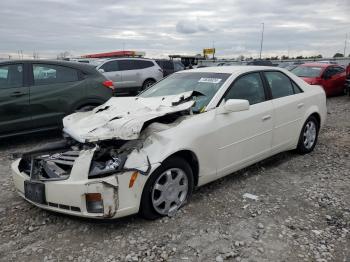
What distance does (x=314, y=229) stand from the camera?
11.7ft

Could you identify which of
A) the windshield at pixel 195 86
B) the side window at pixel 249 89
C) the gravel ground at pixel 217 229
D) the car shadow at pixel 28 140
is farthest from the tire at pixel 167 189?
the car shadow at pixel 28 140

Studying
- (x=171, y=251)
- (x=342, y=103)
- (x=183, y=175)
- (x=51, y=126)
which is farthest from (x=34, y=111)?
(x=342, y=103)

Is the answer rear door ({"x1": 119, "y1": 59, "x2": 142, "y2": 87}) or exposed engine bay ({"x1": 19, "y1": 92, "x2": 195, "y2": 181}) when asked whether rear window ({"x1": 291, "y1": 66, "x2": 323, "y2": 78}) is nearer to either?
rear door ({"x1": 119, "y1": 59, "x2": 142, "y2": 87})

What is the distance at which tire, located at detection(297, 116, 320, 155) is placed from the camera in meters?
Answer: 5.77

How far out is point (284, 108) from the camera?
518 centimetres

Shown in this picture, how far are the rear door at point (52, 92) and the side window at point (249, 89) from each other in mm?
3469

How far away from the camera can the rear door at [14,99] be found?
621 centimetres

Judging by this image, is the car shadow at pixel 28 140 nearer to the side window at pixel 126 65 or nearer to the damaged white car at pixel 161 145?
the damaged white car at pixel 161 145

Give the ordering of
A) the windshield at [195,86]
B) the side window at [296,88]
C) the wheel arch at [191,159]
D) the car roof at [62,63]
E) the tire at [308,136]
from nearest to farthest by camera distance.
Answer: the wheel arch at [191,159] → the windshield at [195,86] → the side window at [296,88] → the tire at [308,136] → the car roof at [62,63]

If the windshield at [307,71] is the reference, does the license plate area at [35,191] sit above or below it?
below

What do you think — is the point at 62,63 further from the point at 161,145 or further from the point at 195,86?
the point at 161,145

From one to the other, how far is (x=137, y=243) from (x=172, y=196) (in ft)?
2.14

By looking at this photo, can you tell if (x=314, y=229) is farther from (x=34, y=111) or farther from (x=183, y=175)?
(x=34, y=111)

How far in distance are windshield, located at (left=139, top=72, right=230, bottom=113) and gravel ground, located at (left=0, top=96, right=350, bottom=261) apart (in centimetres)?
111
